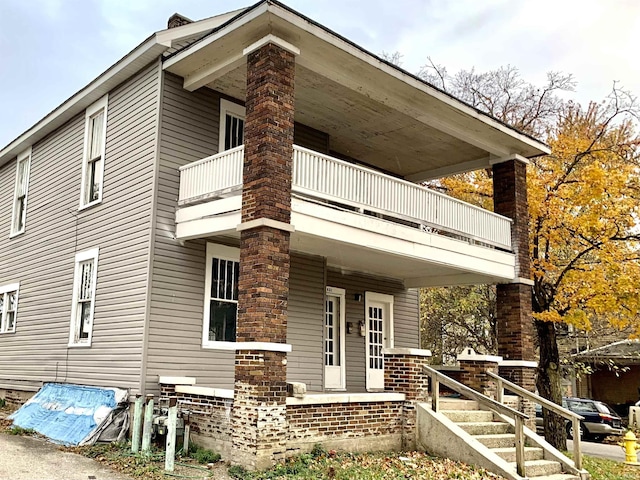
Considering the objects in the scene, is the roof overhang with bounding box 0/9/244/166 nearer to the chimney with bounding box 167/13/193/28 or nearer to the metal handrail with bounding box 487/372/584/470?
the chimney with bounding box 167/13/193/28

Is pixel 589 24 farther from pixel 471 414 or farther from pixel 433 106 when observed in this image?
pixel 471 414

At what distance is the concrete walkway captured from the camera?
8.44 meters

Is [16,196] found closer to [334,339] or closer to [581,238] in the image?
[334,339]

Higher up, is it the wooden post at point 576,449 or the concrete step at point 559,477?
the wooden post at point 576,449

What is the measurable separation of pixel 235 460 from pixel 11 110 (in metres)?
94.1

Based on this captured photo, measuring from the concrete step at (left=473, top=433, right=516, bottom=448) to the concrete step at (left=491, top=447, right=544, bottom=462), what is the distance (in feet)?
0.49

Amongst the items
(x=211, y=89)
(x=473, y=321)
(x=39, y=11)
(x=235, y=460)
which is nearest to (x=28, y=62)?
(x=39, y=11)

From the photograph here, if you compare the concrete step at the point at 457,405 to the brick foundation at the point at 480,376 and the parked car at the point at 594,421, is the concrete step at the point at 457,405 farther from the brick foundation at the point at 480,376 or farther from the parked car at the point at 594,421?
the parked car at the point at 594,421

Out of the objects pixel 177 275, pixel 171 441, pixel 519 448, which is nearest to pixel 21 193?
Answer: pixel 177 275

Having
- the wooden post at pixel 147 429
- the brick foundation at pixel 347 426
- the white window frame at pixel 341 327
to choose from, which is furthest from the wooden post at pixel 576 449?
the wooden post at pixel 147 429

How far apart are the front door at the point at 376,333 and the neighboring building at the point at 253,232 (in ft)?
0.17

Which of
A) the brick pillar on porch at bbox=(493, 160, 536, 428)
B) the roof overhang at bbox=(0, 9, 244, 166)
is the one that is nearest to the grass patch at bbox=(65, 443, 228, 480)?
the roof overhang at bbox=(0, 9, 244, 166)

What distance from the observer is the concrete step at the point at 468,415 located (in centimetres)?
1139

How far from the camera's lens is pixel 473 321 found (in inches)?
1242
